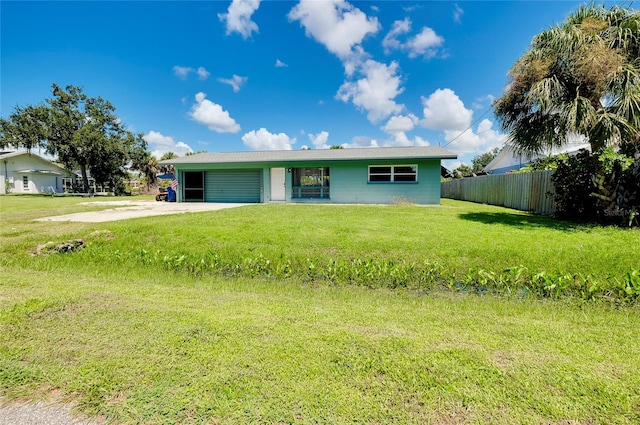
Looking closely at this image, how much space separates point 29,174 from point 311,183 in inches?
1370

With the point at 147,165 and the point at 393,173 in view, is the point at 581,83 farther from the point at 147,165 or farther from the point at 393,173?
the point at 147,165

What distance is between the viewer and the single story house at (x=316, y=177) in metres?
16.1

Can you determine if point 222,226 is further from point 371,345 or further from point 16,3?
point 16,3

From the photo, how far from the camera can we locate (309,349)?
2541 mm

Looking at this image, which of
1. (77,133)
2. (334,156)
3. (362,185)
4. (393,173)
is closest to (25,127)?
(77,133)

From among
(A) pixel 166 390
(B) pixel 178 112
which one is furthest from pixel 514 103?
(B) pixel 178 112

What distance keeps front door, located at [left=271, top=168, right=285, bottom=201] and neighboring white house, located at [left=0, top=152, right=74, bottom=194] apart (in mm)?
31377

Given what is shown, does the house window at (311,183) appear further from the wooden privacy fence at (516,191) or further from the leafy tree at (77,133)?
the leafy tree at (77,133)

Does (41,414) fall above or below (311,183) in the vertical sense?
below

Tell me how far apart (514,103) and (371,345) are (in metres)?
9.27

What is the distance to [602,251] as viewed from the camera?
5.98 m

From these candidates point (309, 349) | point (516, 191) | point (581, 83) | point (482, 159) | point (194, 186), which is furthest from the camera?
point (482, 159)

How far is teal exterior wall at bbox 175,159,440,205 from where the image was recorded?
1605cm

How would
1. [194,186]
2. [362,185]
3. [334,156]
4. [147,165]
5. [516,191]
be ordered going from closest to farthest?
[516,191], [362,185], [334,156], [194,186], [147,165]
